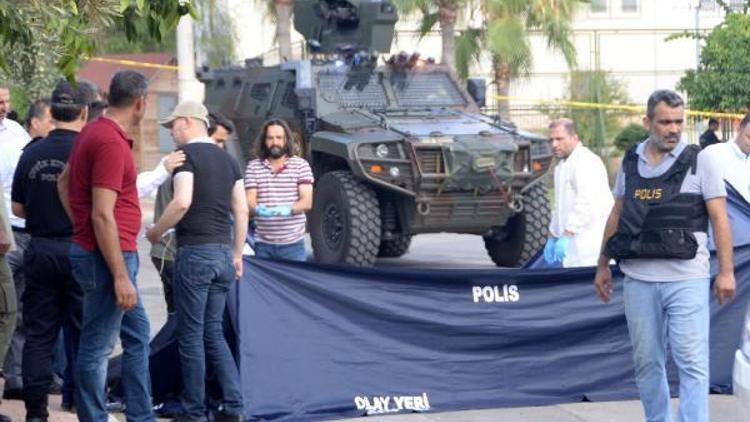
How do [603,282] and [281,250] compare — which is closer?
[603,282]

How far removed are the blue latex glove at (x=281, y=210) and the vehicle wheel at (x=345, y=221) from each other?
175 inches

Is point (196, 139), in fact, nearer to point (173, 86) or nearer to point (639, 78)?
point (173, 86)

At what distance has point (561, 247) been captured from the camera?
32.4 ft

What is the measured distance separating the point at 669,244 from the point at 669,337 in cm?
46

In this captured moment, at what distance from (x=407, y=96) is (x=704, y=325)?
33.1ft

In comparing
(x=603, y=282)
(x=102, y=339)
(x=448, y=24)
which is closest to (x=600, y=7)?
(x=448, y=24)

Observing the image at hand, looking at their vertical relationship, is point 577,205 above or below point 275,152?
below

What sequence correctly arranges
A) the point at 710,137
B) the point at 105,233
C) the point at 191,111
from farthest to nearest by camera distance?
the point at 710,137
the point at 191,111
the point at 105,233

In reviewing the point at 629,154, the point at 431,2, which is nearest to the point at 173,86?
the point at 431,2

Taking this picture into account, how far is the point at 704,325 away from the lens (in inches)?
274

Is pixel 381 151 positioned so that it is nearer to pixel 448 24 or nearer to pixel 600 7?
pixel 448 24

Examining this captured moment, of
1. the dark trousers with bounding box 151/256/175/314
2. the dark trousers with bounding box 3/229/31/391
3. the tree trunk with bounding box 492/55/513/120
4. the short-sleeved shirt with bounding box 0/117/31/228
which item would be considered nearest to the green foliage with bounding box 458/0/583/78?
the tree trunk with bounding box 492/55/513/120

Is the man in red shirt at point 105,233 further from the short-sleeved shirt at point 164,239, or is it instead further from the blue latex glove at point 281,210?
the blue latex glove at point 281,210

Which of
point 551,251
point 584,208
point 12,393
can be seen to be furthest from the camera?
point 551,251
